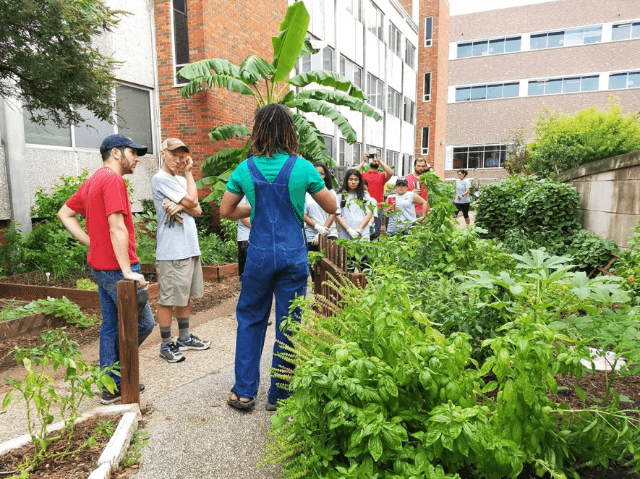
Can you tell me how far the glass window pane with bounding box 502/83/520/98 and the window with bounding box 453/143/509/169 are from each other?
4.30m

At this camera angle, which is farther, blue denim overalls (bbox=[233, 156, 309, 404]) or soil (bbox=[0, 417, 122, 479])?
blue denim overalls (bbox=[233, 156, 309, 404])

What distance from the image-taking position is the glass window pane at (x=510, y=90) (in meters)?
38.7

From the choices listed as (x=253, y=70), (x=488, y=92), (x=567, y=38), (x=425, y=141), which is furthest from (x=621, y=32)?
(x=253, y=70)

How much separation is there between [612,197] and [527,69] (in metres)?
36.5

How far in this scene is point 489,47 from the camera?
39.9 meters

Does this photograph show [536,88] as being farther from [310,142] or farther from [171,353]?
[171,353]

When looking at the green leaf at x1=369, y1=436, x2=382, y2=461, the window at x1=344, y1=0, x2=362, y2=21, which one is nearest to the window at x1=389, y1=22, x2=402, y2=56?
the window at x1=344, y1=0, x2=362, y2=21

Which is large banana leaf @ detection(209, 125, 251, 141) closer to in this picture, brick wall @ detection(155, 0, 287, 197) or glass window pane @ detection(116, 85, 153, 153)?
brick wall @ detection(155, 0, 287, 197)

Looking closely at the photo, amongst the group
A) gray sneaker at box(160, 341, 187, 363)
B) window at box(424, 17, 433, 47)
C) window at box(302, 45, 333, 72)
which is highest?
window at box(424, 17, 433, 47)

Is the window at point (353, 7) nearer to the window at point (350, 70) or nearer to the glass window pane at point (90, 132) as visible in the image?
the window at point (350, 70)

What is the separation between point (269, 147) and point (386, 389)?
75.0 inches

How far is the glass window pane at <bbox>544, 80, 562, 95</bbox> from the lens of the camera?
123 ft

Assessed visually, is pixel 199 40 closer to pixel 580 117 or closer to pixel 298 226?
pixel 298 226

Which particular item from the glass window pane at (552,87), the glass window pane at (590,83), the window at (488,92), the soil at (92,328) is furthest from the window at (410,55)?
the soil at (92,328)
